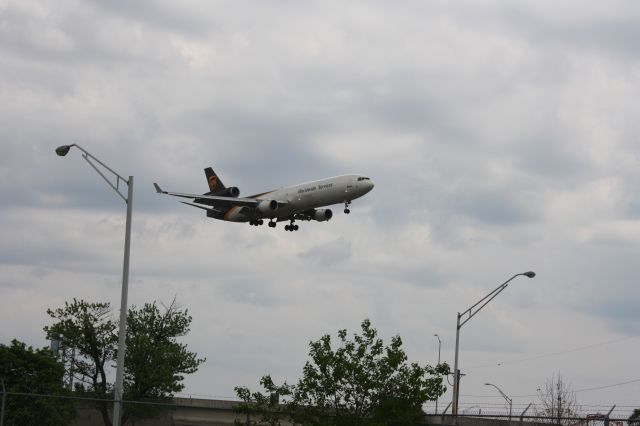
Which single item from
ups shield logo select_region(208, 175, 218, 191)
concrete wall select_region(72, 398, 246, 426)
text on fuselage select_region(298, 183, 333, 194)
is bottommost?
concrete wall select_region(72, 398, 246, 426)

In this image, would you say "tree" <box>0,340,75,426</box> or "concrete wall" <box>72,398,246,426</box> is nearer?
"tree" <box>0,340,75,426</box>

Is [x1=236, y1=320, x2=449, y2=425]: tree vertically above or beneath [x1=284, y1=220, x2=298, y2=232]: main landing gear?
beneath

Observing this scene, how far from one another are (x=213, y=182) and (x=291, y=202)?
764 inches

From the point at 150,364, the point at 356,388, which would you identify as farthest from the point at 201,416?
the point at 356,388

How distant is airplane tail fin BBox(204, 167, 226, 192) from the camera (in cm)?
8419

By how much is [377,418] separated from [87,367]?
4339 cm

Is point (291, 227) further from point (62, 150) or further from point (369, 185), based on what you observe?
point (62, 150)

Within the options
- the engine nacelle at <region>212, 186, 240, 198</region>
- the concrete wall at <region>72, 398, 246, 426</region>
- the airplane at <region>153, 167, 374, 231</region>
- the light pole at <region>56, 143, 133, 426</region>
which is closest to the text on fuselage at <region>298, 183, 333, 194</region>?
the airplane at <region>153, 167, 374, 231</region>

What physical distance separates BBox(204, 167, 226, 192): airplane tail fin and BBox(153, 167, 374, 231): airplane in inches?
413

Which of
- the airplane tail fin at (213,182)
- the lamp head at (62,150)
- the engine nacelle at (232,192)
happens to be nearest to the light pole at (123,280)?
the lamp head at (62,150)

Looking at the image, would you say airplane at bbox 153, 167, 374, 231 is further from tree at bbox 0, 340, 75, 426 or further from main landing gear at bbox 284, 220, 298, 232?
tree at bbox 0, 340, 75, 426

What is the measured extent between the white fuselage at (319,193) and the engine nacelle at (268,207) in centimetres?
36

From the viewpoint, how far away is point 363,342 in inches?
1451

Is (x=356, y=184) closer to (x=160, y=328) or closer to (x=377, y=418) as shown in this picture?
(x=160, y=328)
